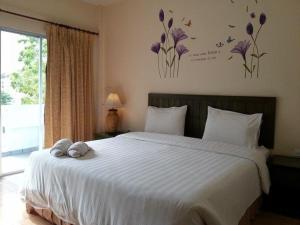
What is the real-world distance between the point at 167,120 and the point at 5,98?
2269 mm

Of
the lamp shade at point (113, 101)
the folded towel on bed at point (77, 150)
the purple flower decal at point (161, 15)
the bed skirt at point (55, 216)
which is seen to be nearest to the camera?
the bed skirt at point (55, 216)

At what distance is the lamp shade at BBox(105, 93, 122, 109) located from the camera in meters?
4.13

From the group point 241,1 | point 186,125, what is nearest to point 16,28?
point 186,125

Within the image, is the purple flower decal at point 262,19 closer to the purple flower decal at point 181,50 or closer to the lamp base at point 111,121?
the purple flower decal at point 181,50

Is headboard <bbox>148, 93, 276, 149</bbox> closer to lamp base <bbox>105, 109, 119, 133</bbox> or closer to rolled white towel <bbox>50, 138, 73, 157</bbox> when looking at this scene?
lamp base <bbox>105, 109, 119, 133</bbox>

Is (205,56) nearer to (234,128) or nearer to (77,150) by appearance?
(234,128)

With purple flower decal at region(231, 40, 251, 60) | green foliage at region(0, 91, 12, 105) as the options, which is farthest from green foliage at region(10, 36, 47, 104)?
purple flower decal at region(231, 40, 251, 60)

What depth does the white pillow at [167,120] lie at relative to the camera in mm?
3455

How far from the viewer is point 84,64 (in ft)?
13.9

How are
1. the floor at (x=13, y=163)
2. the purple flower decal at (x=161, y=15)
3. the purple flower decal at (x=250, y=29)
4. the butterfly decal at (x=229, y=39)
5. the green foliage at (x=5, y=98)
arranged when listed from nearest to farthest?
the purple flower decal at (x=250, y=29) → the butterfly decal at (x=229, y=39) → the green foliage at (x=5, y=98) → the floor at (x=13, y=163) → the purple flower decal at (x=161, y=15)

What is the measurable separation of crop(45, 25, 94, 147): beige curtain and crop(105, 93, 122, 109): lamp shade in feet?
1.37


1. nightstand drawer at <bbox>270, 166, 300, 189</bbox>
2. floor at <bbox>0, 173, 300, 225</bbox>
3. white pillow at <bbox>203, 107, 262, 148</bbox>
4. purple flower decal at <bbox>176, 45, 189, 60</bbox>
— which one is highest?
purple flower decal at <bbox>176, 45, 189, 60</bbox>

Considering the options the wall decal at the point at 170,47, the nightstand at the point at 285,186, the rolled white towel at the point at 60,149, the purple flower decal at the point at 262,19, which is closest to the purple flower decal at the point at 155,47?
the wall decal at the point at 170,47

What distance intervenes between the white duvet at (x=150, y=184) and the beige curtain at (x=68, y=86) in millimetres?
1371
